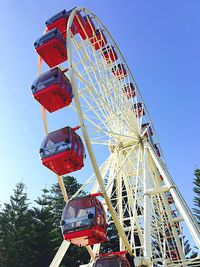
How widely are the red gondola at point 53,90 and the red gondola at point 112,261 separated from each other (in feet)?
15.8

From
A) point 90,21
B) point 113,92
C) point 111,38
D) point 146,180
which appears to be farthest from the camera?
point 111,38

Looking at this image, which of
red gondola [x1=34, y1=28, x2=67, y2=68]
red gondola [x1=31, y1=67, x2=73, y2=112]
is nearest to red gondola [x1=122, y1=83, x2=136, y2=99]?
red gondola [x1=34, y1=28, x2=67, y2=68]

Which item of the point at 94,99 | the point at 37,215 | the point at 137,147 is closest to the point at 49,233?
the point at 37,215

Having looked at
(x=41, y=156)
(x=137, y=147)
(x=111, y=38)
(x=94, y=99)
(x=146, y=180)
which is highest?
(x=111, y=38)

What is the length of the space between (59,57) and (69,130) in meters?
2.96

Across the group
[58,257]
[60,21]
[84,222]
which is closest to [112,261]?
[84,222]

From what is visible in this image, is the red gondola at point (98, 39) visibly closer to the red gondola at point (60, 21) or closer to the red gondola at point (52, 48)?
the red gondola at point (60, 21)

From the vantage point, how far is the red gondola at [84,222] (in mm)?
7219

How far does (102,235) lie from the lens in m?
7.68

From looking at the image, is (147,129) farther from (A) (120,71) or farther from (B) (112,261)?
(B) (112,261)

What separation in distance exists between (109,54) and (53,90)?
654cm

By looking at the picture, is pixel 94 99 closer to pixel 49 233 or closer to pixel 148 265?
pixel 148 265

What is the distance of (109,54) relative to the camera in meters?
14.5

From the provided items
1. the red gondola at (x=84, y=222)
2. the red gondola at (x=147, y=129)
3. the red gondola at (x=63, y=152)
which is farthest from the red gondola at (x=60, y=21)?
the red gondola at (x=84, y=222)
